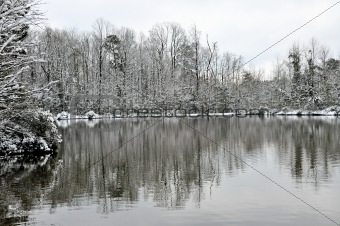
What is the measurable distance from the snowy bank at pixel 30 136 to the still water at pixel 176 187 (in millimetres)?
1046

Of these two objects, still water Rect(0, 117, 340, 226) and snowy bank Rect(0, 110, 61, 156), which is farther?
snowy bank Rect(0, 110, 61, 156)

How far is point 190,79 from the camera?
237ft

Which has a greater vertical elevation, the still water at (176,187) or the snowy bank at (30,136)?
the snowy bank at (30,136)

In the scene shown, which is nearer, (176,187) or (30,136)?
(176,187)

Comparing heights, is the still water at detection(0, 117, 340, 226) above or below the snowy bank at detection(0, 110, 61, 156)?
below

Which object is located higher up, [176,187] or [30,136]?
[30,136]

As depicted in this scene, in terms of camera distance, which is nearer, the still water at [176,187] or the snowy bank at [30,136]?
the still water at [176,187]

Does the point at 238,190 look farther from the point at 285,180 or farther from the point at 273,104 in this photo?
the point at 273,104

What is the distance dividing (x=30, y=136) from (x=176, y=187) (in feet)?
29.1

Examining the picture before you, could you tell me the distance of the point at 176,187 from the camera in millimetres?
10289

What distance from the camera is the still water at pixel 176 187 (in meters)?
7.79

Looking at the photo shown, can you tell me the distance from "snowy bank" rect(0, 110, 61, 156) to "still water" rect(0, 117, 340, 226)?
1.05 metres

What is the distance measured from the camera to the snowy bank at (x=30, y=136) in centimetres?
1652

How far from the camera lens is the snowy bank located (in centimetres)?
1652
